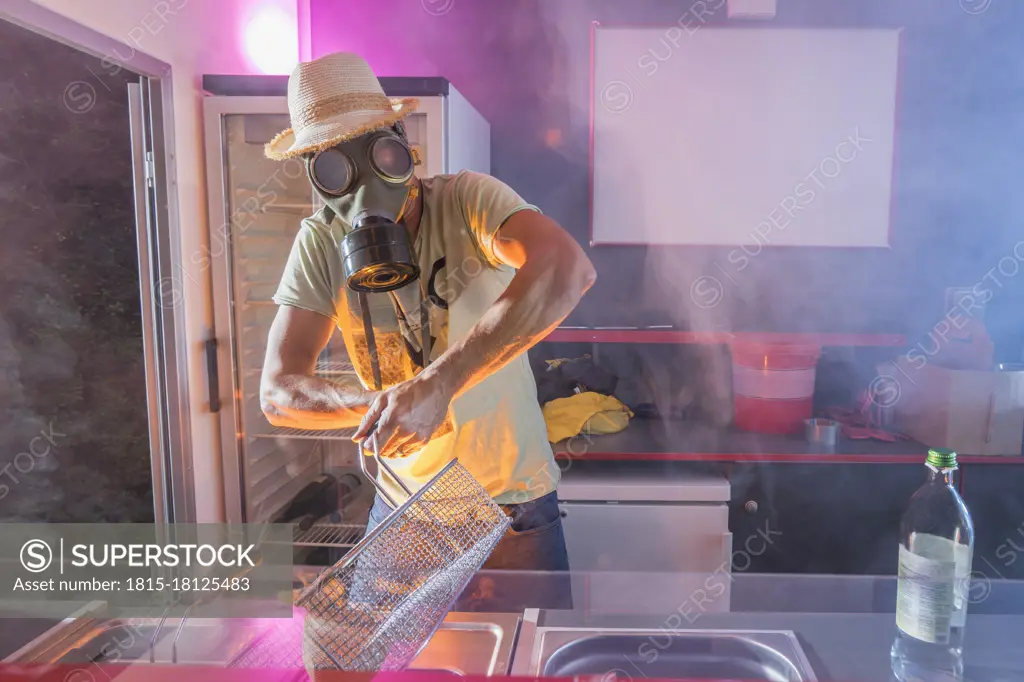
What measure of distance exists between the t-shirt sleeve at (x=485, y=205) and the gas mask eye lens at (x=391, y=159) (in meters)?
0.25

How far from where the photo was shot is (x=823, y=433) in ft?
8.42

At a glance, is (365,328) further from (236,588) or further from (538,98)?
(538,98)

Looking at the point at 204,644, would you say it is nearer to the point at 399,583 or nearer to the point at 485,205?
the point at 399,583

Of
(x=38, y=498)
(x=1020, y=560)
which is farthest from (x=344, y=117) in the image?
(x=1020, y=560)

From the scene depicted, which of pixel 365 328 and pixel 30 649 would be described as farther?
pixel 365 328

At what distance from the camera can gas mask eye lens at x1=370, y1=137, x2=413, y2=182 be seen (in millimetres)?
1159

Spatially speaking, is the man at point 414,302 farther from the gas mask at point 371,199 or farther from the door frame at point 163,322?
the door frame at point 163,322

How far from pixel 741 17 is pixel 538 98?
0.91 m

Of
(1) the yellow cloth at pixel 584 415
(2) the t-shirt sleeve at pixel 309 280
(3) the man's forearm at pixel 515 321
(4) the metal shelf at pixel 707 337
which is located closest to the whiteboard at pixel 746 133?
(4) the metal shelf at pixel 707 337

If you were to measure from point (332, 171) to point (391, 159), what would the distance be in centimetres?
10

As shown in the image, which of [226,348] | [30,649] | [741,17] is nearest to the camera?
[30,649]

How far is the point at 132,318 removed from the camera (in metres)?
2.35

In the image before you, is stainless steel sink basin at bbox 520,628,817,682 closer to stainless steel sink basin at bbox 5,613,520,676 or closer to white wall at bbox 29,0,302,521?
stainless steel sink basin at bbox 5,613,520,676

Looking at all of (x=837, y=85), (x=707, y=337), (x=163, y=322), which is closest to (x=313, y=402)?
(x=163, y=322)
